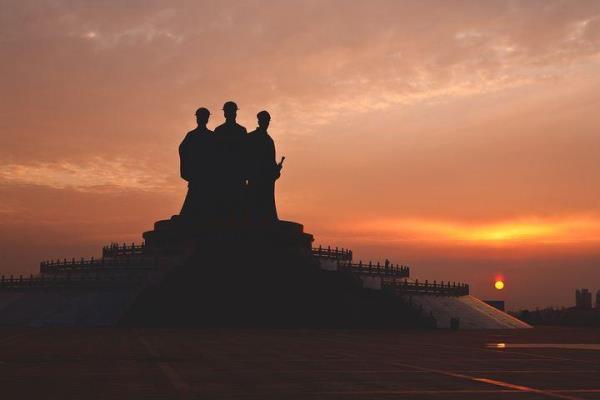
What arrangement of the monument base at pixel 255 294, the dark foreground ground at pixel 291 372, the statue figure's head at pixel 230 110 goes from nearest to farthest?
the dark foreground ground at pixel 291 372, the monument base at pixel 255 294, the statue figure's head at pixel 230 110

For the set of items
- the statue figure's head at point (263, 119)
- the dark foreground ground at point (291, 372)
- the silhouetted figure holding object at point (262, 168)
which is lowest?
the dark foreground ground at point (291, 372)

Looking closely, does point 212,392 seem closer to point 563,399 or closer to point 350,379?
point 350,379

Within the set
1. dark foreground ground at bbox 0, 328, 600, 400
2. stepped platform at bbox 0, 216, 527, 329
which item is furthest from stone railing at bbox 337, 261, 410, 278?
dark foreground ground at bbox 0, 328, 600, 400

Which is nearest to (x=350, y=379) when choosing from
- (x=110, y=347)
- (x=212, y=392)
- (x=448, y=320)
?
(x=212, y=392)

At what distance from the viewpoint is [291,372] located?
17.2 metres

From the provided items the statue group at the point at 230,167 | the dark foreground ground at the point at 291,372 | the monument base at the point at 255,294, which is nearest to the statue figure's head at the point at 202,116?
the statue group at the point at 230,167

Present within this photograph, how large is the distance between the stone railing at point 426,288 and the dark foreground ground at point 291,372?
25.9m

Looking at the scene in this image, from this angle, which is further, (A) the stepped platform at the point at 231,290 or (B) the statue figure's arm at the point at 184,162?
(B) the statue figure's arm at the point at 184,162

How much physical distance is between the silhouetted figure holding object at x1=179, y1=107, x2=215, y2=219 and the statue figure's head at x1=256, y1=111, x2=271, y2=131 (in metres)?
3.51

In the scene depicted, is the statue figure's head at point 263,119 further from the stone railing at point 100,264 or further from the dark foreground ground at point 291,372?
the dark foreground ground at point 291,372

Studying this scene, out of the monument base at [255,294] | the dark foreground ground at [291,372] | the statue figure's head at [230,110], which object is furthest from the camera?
the statue figure's head at [230,110]

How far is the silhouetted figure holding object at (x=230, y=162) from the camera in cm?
6119

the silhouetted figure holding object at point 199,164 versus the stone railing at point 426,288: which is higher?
the silhouetted figure holding object at point 199,164

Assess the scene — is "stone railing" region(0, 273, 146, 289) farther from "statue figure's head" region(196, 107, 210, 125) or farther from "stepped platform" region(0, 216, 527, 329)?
"statue figure's head" region(196, 107, 210, 125)
